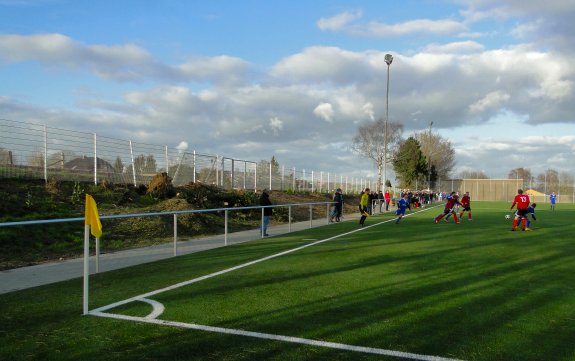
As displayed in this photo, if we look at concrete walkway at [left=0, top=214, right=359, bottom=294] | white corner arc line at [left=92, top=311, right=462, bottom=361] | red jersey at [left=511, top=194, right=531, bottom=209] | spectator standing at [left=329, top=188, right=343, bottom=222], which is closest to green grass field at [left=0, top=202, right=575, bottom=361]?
white corner arc line at [left=92, top=311, right=462, bottom=361]

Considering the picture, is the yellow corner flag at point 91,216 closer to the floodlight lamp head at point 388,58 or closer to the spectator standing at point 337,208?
the spectator standing at point 337,208

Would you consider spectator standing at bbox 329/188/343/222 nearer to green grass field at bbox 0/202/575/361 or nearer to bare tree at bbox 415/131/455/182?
green grass field at bbox 0/202/575/361

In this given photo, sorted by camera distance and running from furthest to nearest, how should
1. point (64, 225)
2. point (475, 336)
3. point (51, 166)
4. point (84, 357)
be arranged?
1. point (51, 166)
2. point (64, 225)
3. point (475, 336)
4. point (84, 357)

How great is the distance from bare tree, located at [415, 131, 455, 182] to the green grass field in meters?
80.2

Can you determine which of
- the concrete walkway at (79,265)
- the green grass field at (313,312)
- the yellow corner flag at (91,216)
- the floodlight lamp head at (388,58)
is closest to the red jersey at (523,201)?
the green grass field at (313,312)

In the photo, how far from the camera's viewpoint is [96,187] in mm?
18312

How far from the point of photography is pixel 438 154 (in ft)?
299

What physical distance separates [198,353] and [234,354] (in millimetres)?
336

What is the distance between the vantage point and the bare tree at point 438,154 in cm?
8819

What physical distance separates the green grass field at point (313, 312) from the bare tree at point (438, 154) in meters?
80.2

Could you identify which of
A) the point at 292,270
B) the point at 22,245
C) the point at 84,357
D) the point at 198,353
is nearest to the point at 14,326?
the point at 84,357

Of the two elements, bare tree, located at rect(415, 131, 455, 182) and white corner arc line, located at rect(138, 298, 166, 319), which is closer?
white corner arc line, located at rect(138, 298, 166, 319)

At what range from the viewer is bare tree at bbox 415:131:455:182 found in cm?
8819

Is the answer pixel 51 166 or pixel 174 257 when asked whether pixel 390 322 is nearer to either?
pixel 174 257
